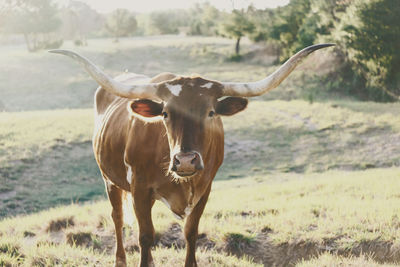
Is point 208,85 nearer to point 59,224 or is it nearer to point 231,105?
point 231,105

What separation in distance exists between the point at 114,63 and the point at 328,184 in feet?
110

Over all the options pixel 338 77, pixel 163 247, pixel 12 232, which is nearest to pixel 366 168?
pixel 163 247

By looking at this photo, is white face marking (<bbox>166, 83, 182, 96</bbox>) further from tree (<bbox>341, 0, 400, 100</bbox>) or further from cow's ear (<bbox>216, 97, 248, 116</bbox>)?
tree (<bbox>341, 0, 400, 100</bbox>)

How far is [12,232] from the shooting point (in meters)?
6.71

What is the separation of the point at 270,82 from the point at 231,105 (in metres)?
0.41

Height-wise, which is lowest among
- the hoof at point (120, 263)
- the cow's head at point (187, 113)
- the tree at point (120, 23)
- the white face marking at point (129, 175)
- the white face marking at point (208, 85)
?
the hoof at point (120, 263)

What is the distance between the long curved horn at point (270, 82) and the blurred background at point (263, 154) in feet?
6.92

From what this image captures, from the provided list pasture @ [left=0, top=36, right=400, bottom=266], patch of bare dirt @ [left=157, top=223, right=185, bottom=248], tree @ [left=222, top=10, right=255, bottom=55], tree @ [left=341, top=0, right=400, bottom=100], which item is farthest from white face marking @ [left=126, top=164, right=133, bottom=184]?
tree @ [left=222, top=10, right=255, bottom=55]

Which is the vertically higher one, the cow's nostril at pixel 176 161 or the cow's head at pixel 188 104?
the cow's head at pixel 188 104

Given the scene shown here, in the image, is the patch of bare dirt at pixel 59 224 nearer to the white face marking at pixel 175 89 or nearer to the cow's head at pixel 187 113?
the cow's head at pixel 187 113

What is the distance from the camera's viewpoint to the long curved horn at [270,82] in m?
3.85

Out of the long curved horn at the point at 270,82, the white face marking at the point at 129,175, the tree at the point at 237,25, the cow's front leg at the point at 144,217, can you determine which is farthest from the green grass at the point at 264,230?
the tree at the point at 237,25

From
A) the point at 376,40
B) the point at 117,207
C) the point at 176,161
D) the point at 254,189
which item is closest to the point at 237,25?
the point at 376,40

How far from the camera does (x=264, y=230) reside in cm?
626
